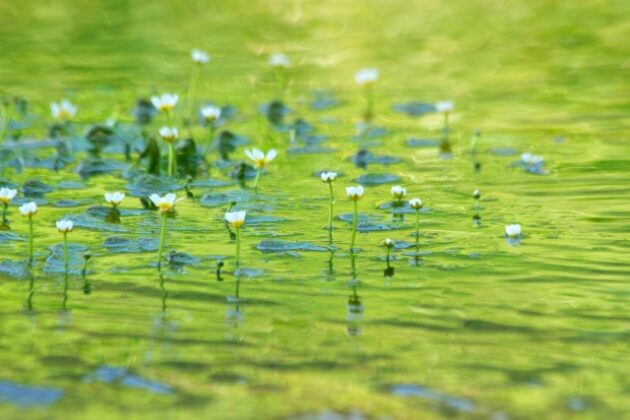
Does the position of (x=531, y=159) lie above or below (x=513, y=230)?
above

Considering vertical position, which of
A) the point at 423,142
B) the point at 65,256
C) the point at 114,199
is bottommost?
the point at 65,256

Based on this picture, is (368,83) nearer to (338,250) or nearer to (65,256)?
(338,250)

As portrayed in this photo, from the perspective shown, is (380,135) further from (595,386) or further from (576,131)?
(595,386)

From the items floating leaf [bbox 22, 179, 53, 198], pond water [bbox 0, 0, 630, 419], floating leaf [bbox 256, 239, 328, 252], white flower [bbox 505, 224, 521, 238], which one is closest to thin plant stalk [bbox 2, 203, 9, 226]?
pond water [bbox 0, 0, 630, 419]

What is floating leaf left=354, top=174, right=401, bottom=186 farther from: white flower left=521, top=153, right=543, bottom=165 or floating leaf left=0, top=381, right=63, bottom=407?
floating leaf left=0, top=381, right=63, bottom=407

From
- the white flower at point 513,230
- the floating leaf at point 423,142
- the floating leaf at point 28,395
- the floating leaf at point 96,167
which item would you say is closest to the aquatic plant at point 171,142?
the floating leaf at point 96,167

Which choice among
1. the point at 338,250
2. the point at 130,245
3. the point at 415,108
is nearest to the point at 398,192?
the point at 338,250

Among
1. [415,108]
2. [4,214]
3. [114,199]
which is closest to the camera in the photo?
[114,199]
